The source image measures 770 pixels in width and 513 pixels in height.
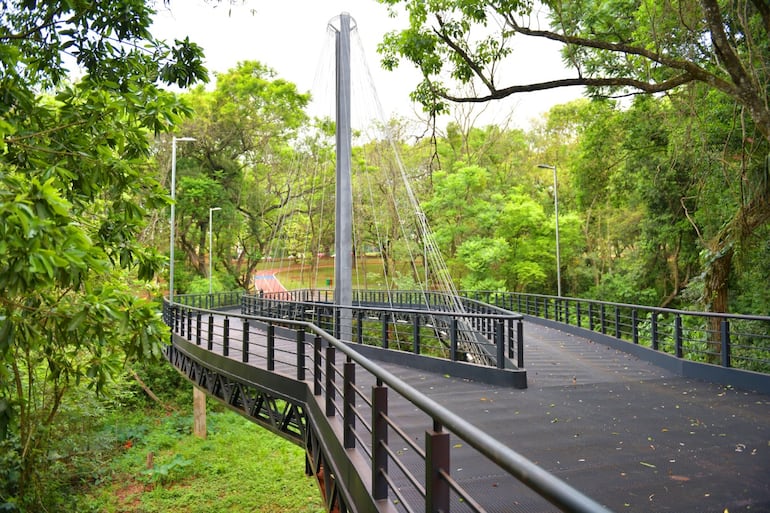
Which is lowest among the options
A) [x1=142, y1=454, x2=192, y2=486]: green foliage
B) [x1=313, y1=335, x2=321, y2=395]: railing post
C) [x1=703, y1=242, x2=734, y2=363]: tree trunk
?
[x1=142, y1=454, x2=192, y2=486]: green foliage

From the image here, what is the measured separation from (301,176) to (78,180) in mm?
15003

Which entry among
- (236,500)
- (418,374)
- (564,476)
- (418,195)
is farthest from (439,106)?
(418,195)

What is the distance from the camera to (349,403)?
436 centimetres

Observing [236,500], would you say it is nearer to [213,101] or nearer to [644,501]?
[644,501]

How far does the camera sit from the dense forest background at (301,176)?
4.21m

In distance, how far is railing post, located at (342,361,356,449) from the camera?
436 centimetres

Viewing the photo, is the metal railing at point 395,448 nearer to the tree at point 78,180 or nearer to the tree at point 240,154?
the tree at point 78,180

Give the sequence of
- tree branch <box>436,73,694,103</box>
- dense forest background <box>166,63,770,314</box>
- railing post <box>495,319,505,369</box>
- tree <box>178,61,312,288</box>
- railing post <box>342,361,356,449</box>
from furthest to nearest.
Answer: tree <box>178,61,312,288</box>
dense forest background <box>166,63,770,314</box>
railing post <box>495,319,505,369</box>
tree branch <box>436,73,694,103</box>
railing post <box>342,361,356,449</box>

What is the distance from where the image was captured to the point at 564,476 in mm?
4359

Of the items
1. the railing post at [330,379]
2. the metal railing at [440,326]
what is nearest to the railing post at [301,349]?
the railing post at [330,379]

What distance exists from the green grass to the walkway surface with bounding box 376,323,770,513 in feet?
29.3

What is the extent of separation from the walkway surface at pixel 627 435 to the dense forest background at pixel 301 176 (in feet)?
11.2

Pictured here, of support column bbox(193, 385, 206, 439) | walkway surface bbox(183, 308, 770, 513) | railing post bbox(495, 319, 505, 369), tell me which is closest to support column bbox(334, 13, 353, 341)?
walkway surface bbox(183, 308, 770, 513)

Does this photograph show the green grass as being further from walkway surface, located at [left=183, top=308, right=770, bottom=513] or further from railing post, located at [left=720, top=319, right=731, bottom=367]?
railing post, located at [left=720, top=319, right=731, bottom=367]
